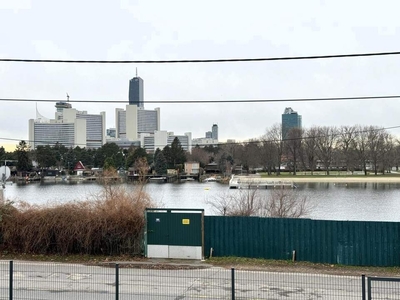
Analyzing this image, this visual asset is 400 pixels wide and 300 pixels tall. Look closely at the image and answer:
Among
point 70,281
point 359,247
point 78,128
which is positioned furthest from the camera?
point 78,128

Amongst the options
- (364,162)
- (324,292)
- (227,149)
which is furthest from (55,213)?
(227,149)

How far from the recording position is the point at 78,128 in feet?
587

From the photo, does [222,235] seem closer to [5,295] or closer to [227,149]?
[5,295]

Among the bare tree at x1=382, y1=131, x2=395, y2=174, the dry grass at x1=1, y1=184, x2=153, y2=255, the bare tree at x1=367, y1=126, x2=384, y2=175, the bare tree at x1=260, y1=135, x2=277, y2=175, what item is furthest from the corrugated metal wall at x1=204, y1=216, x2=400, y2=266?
the bare tree at x1=382, y1=131, x2=395, y2=174

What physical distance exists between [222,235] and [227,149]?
127282 mm

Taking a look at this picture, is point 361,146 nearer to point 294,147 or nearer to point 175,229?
point 294,147

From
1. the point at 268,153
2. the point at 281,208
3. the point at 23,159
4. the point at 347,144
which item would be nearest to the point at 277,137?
the point at 268,153

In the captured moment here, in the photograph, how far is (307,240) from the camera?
1859 cm

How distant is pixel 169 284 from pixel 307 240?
6739 mm

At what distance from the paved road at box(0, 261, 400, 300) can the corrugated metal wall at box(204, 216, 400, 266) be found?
2550 mm

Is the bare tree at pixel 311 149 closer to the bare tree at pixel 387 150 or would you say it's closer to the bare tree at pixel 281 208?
the bare tree at pixel 387 150

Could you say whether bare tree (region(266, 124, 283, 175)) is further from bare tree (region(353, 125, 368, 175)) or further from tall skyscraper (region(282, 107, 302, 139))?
bare tree (region(353, 125, 368, 175))

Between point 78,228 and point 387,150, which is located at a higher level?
point 387,150

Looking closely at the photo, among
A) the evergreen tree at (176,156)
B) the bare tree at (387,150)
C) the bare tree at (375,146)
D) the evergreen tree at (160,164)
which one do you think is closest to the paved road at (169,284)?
the evergreen tree at (160,164)
